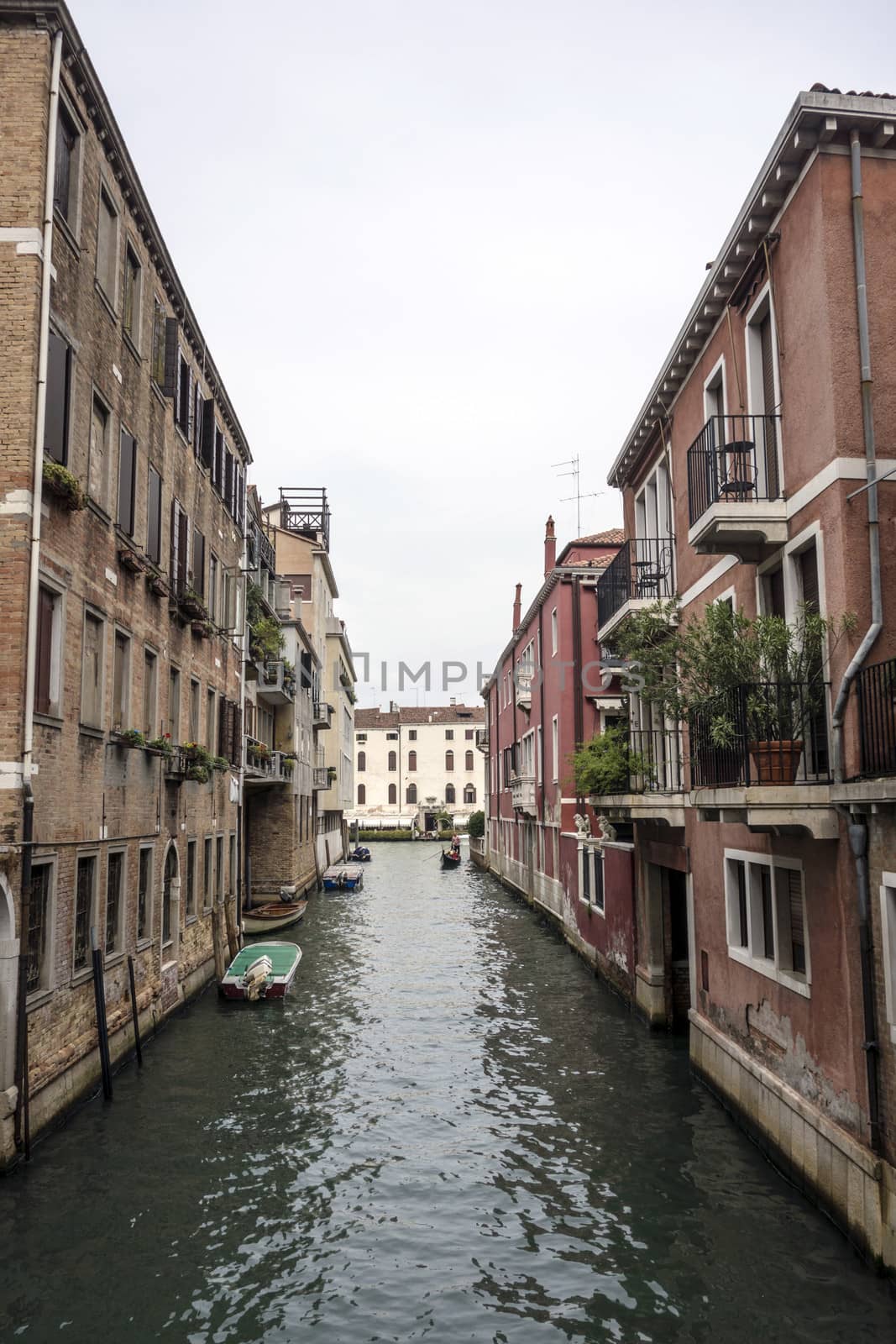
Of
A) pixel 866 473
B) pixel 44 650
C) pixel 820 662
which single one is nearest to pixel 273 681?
pixel 44 650

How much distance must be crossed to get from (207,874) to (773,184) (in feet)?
53.1

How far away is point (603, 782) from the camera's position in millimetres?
16578

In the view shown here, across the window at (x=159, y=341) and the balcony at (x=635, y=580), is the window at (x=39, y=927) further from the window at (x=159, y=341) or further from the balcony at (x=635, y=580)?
the window at (x=159, y=341)

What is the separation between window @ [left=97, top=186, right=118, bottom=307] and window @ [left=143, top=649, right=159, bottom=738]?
531 cm

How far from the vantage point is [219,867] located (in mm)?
22188

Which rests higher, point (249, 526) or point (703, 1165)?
point (249, 526)

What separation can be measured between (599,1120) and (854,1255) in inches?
175

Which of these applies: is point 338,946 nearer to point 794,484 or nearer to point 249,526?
point 249,526

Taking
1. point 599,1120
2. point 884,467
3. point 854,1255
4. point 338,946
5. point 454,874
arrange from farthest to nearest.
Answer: point 454,874 → point 338,946 → point 599,1120 → point 884,467 → point 854,1255

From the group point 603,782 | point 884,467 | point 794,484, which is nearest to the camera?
point 884,467

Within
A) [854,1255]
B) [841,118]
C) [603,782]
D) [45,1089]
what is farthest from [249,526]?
[854,1255]

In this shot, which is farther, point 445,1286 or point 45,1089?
point 45,1089

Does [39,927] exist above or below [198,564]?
below

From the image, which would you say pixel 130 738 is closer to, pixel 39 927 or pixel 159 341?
pixel 39 927
